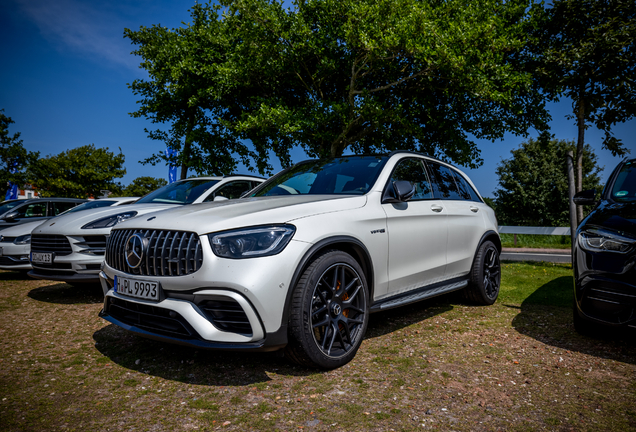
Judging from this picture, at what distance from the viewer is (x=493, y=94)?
12.7 metres

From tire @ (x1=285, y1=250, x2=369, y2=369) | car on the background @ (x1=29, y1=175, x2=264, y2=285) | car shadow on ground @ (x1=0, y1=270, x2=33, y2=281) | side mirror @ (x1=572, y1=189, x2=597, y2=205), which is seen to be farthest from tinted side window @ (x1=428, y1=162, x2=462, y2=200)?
car shadow on ground @ (x1=0, y1=270, x2=33, y2=281)

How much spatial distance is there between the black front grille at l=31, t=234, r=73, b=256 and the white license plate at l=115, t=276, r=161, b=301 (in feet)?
9.26

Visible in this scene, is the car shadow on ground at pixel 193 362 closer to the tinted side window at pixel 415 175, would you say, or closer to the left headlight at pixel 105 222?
the tinted side window at pixel 415 175

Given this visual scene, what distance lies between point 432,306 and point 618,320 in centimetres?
228

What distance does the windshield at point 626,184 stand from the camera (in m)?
4.41

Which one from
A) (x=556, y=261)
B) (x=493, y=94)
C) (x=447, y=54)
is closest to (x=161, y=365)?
(x=556, y=261)

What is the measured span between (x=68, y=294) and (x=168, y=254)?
4.27m

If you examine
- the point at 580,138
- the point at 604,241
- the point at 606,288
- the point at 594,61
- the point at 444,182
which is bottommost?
the point at 606,288

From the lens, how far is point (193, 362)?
339cm

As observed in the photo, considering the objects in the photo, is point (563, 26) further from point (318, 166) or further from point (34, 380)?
point (34, 380)

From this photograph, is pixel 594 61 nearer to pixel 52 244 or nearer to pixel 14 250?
pixel 52 244

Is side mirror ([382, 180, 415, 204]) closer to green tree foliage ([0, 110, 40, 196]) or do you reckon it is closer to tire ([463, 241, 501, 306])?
tire ([463, 241, 501, 306])

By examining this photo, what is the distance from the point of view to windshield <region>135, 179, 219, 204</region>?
21.3 feet

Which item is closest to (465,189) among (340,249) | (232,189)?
(340,249)
